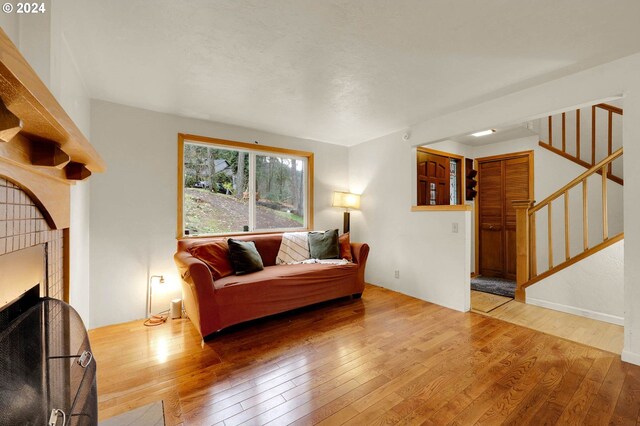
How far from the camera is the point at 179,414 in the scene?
4.93ft

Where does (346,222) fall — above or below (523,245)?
above

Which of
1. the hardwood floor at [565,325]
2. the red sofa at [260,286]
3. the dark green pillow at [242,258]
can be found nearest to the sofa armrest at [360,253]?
the red sofa at [260,286]

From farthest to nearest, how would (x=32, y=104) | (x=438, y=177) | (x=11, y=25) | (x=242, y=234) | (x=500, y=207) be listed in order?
(x=500, y=207)
(x=438, y=177)
(x=242, y=234)
(x=11, y=25)
(x=32, y=104)

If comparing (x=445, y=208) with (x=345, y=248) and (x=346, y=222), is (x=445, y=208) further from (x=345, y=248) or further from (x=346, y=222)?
(x=346, y=222)

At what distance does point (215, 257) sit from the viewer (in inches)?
113

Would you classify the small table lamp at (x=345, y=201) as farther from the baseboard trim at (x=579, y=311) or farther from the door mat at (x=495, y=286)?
the baseboard trim at (x=579, y=311)

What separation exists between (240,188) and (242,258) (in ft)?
3.70

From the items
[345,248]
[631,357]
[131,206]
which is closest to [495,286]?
[631,357]

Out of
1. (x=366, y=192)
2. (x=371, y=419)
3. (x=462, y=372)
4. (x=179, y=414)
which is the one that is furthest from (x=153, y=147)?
(x=462, y=372)

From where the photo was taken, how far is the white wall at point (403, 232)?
316 cm

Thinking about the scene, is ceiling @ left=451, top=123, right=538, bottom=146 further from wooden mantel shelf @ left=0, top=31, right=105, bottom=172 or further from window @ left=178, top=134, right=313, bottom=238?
wooden mantel shelf @ left=0, top=31, right=105, bottom=172

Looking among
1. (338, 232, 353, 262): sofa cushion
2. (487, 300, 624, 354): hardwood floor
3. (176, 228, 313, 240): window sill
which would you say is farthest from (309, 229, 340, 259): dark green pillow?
(487, 300, 624, 354): hardwood floor

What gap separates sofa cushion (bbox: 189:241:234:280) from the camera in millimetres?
2768

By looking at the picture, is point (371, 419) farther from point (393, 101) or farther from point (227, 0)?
point (393, 101)
